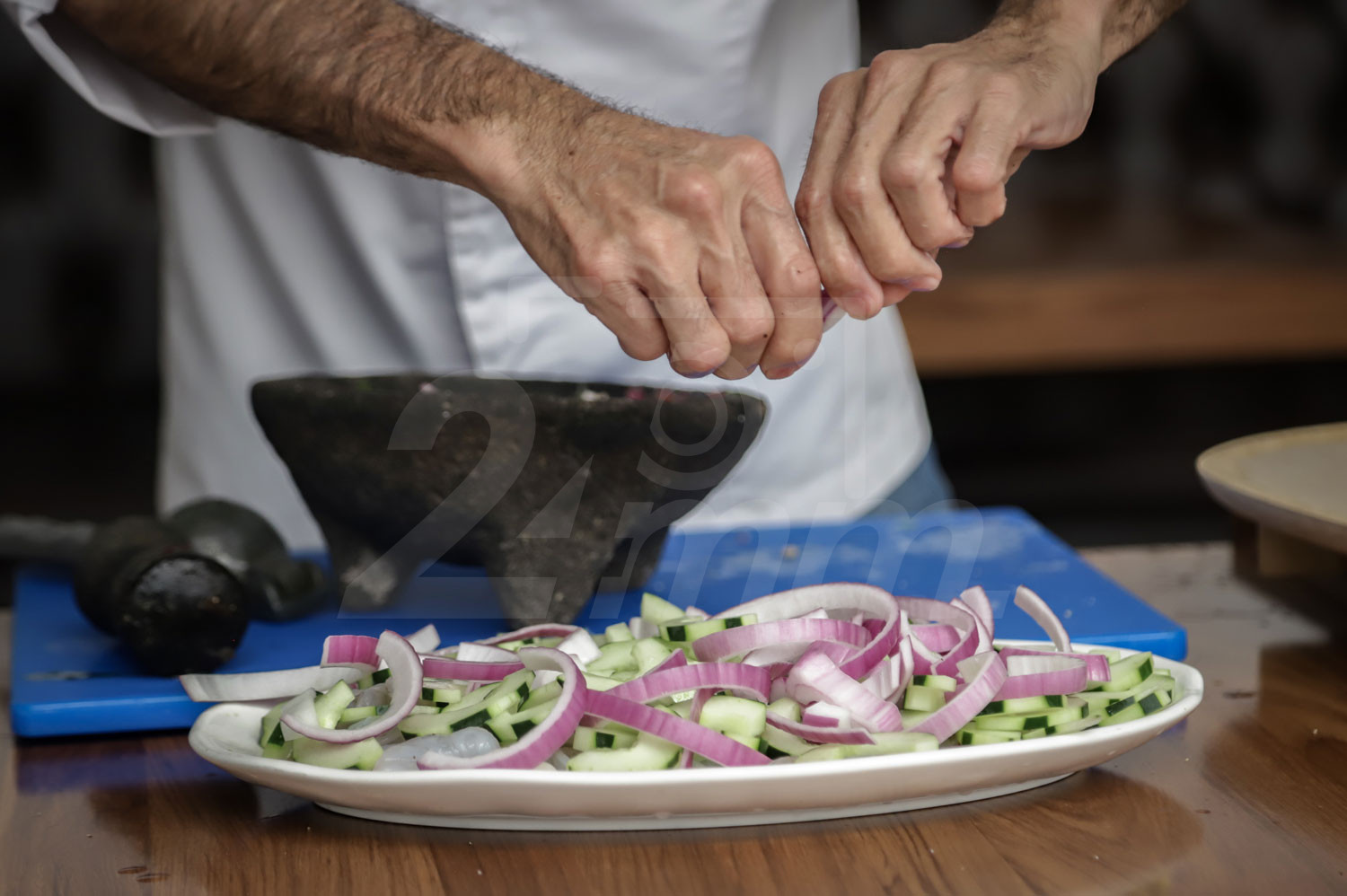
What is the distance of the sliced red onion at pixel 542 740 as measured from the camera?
25.0 inches

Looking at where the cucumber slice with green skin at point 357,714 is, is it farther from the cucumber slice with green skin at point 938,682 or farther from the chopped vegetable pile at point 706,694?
the cucumber slice with green skin at point 938,682

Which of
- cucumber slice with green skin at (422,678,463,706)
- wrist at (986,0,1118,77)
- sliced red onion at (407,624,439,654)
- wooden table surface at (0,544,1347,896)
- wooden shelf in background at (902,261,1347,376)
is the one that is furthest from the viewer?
wooden shelf in background at (902,261,1347,376)

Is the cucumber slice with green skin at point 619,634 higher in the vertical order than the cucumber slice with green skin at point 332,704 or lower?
higher

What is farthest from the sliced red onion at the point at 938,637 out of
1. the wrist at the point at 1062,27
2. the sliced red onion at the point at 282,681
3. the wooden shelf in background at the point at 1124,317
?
the wooden shelf in background at the point at 1124,317

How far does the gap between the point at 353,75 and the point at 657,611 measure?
0.43 meters

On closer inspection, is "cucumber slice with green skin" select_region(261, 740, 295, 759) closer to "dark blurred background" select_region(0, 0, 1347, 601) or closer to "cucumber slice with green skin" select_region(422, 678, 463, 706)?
"cucumber slice with green skin" select_region(422, 678, 463, 706)

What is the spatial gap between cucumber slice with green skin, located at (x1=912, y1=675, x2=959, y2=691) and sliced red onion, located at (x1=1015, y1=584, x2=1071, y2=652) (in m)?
0.10

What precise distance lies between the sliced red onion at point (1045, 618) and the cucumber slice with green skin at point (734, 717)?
0.21m

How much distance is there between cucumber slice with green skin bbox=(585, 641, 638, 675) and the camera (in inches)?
30.2

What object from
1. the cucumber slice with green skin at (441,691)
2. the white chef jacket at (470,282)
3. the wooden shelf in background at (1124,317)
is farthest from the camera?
the wooden shelf in background at (1124,317)

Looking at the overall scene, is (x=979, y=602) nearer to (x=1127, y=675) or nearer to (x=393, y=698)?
(x=1127, y=675)

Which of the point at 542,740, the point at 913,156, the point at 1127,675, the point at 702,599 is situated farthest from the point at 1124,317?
the point at 542,740

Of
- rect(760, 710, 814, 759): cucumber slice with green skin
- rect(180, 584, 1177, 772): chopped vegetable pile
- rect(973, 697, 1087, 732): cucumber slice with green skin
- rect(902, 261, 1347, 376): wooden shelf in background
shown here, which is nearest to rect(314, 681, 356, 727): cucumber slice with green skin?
rect(180, 584, 1177, 772): chopped vegetable pile

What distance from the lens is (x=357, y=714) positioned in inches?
28.3
